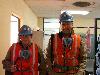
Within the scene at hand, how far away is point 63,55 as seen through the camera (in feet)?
12.8

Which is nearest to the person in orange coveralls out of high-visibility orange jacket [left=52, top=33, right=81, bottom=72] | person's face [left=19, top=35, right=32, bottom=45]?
high-visibility orange jacket [left=52, top=33, right=81, bottom=72]

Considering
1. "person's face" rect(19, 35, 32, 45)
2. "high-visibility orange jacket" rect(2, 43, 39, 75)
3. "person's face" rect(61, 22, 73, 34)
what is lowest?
"high-visibility orange jacket" rect(2, 43, 39, 75)

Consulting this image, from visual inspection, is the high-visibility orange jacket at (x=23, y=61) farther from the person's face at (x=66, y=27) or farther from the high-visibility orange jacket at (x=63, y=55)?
the person's face at (x=66, y=27)

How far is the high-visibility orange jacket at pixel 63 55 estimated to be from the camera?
3.86 m

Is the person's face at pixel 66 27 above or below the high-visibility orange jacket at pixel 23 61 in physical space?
above

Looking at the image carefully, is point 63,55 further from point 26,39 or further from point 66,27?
point 26,39

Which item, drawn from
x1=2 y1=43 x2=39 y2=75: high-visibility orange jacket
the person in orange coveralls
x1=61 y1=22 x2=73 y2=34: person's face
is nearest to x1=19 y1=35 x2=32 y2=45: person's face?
x1=2 y1=43 x2=39 y2=75: high-visibility orange jacket

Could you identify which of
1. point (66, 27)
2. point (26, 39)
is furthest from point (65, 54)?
point (26, 39)

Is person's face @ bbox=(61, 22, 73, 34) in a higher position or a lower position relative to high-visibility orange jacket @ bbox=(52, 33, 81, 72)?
higher

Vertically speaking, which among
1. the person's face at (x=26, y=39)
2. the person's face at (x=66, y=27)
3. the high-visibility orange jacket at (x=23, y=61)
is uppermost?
the person's face at (x=66, y=27)

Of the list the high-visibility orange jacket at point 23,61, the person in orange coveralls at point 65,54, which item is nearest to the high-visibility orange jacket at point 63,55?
the person in orange coveralls at point 65,54

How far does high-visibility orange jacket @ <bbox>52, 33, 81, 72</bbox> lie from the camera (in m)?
3.86

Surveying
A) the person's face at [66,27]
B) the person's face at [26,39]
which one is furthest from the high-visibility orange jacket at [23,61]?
the person's face at [66,27]

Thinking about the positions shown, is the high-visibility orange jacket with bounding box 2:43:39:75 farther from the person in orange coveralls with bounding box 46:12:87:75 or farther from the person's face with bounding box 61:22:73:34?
the person's face with bounding box 61:22:73:34
